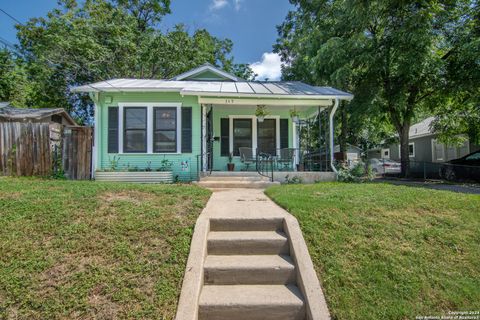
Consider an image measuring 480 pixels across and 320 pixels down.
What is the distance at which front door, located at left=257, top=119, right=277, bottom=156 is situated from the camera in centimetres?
1129

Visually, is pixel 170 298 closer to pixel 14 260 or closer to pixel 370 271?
pixel 14 260

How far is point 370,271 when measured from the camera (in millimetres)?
3018

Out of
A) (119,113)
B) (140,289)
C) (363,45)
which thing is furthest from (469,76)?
(140,289)

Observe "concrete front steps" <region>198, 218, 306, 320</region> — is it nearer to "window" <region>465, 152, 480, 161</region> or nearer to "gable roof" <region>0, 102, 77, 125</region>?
"window" <region>465, 152, 480, 161</region>

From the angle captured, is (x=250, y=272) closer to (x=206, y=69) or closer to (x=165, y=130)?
(x=165, y=130)

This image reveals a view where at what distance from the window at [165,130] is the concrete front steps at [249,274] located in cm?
593

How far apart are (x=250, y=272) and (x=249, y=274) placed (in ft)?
0.08

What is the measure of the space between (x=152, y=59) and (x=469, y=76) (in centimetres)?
1818

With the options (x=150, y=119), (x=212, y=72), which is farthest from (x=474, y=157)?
(x=150, y=119)

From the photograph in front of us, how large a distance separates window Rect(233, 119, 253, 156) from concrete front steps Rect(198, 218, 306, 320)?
24.3 feet

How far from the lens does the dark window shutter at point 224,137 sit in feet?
36.8

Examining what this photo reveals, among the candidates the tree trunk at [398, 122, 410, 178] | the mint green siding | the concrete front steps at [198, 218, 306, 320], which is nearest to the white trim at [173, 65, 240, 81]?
the mint green siding

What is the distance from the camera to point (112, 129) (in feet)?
30.3

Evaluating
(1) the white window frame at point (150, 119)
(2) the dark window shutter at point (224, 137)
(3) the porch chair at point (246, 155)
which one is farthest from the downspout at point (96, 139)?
(3) the porch chair at point (246, 155)
